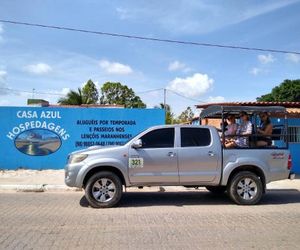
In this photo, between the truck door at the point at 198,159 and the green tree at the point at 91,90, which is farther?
the green tree at the point at 91,90

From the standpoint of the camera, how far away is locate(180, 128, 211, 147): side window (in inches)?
400

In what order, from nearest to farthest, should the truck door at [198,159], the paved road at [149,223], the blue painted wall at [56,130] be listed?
the paved road at [149,223]
the truck door at [198,159]
the blue painted wall at [56,130]

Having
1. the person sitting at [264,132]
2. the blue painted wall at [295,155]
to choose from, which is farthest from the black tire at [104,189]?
the blue painted wall at [295,155]

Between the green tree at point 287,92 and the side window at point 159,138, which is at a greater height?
the green tree at point 287,92

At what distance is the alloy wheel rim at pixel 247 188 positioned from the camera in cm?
1025

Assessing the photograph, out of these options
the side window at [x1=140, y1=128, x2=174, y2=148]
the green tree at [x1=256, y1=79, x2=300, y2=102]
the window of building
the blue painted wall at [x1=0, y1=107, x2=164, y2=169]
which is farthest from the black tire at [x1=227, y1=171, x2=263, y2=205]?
the green tree at [x1=256, y1=79, x2=300, y2=102]

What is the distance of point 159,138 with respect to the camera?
1008 cm

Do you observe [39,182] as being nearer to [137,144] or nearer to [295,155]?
[137,144]

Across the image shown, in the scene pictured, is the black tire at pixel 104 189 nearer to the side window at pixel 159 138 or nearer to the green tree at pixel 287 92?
the side window at pixel 159 138

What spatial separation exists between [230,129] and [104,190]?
12.1 ft

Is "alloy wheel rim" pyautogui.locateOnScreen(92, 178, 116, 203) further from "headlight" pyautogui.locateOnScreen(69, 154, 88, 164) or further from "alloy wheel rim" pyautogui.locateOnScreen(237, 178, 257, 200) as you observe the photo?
"alloy wheel rim" pyautogui.locateOnScreen(237, 178, 257, 200)

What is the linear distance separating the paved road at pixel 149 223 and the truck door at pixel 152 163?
0.65m

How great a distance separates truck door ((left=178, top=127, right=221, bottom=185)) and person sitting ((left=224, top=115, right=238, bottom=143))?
0.77 m

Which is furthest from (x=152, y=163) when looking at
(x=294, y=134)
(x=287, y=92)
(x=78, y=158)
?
(x=287, y=92)
